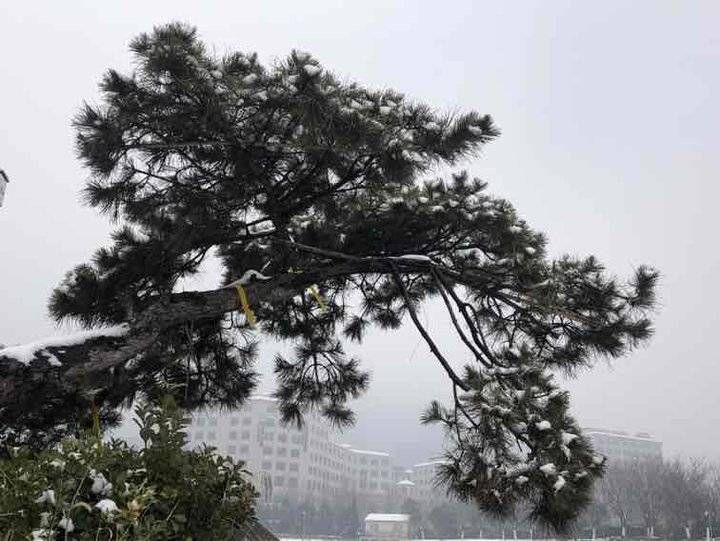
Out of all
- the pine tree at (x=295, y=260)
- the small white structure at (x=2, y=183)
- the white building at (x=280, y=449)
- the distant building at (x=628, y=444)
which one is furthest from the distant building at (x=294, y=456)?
the pine tree at (x=295, y=260)

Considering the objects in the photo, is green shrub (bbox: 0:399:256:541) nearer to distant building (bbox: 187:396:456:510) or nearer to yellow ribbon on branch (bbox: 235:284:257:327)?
yellow ribbon on branch (bbox: 235:284:257:327)

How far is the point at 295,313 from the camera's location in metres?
6.61

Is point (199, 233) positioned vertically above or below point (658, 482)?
above

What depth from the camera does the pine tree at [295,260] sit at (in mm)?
3596

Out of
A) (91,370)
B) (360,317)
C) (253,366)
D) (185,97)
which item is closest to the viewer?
(91,370)

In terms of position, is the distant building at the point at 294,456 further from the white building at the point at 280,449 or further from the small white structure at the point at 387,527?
the small white structure at the point at 387,527

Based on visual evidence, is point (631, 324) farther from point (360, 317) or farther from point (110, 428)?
point (110, 428)

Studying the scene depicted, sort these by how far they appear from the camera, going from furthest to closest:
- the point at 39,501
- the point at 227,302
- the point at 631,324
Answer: the point at 631,324 < the point at 227,302 < the point at 39,501

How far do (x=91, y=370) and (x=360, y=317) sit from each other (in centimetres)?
355

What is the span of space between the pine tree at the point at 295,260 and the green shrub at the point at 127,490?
1701 millimetres

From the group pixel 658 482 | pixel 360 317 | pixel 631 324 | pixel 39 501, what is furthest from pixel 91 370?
pixel 658 482

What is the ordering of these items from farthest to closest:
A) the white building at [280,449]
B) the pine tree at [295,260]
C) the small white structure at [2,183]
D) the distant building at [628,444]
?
the distant building at [628,444]
the white building at [280,449]
the small white structure at [2,183]
the pine tree at [295,260]

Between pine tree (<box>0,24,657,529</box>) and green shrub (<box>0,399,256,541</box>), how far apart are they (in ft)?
5.58

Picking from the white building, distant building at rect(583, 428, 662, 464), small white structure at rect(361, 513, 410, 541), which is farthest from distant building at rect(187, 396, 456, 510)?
distant building at rect(583, 428, 662, 464)
